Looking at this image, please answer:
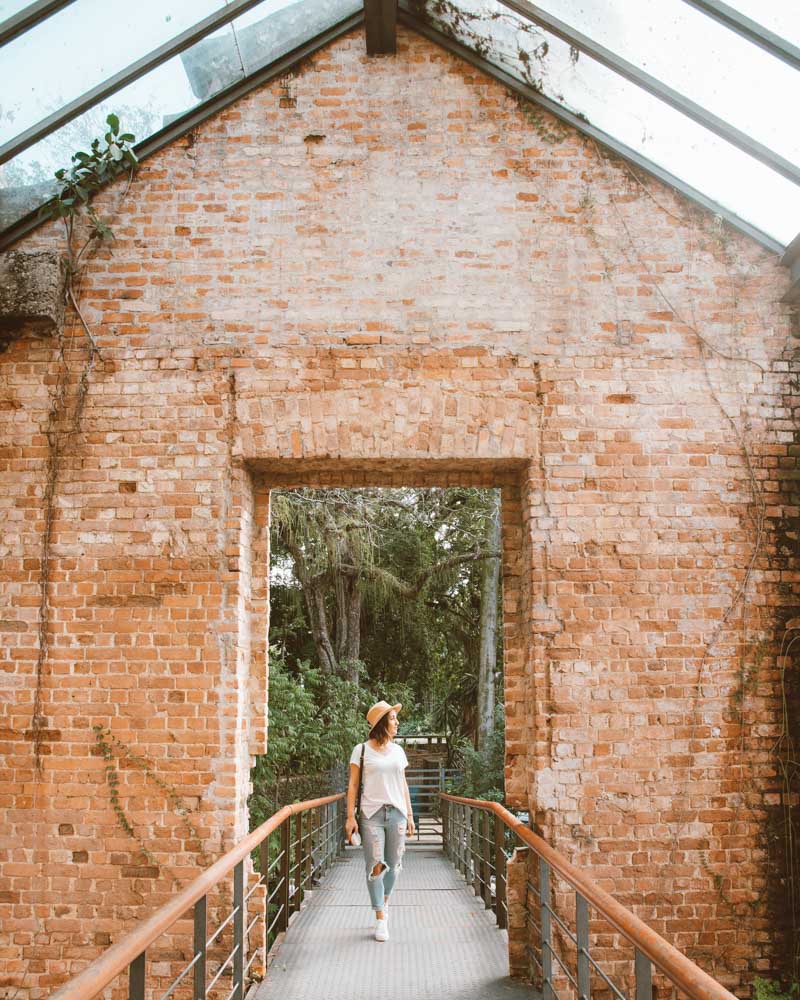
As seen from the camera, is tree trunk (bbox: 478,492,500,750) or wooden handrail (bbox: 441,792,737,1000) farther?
tree trunk (bbox: 478,492,500,750)

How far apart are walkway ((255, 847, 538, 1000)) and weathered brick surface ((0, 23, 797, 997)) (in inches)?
34.1

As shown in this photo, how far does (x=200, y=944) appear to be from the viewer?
3488 millimetres

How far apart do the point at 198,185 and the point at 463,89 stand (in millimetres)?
1775

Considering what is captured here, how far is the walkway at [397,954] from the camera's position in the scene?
440 cm

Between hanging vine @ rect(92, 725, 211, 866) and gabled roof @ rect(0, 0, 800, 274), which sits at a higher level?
gabled roof @ rect(0, 0, 800, 274)

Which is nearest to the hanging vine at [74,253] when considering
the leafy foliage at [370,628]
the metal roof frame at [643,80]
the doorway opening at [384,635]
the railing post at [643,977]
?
the metal roof frame at [643,80]

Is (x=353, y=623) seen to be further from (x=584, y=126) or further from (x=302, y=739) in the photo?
(x=584, y=126)

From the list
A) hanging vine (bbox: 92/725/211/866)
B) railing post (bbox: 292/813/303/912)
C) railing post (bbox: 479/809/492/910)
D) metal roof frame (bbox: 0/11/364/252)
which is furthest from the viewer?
railing post (bbox: 479/809/492/910)

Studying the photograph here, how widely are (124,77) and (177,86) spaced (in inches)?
15.0

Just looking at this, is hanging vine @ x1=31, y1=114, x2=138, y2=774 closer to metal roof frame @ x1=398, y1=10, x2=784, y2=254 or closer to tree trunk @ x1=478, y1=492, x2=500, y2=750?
metal roof frame @ x1=398, y1=10, x2=784, y2=254

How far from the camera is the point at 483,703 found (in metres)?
14.7

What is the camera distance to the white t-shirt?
16.8 ft

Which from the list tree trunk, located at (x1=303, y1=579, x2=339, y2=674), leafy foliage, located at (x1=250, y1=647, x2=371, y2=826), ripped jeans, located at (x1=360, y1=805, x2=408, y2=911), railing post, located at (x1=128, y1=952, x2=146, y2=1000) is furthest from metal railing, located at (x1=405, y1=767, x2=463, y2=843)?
railing post, located at (x1=128, y1=952, x2=146, y2=1000)

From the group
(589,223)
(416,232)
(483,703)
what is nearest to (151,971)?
(416,232)
